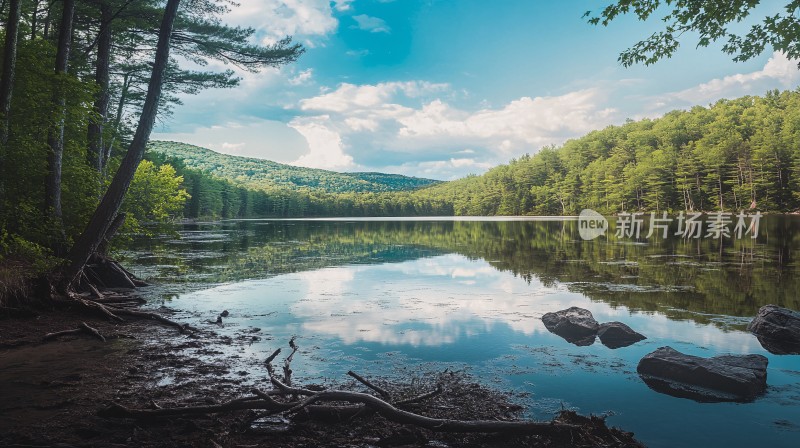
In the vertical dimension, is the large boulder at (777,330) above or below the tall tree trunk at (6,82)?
below

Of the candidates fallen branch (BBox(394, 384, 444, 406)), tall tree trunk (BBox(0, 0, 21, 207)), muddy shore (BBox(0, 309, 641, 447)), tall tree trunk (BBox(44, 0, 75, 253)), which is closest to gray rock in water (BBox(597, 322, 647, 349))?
muddy shore (BBox(0, 309, 641, 447))

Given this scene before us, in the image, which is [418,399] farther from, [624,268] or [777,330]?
[624,268]

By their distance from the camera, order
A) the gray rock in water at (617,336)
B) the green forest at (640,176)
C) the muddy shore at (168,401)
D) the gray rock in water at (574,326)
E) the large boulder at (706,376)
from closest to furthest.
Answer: the muddy shore at (168,401) < the large boulder at (706,376) < the gray rock in water at (617,336) < the gray rock in water at (574,326) < the green forest at (640,176)

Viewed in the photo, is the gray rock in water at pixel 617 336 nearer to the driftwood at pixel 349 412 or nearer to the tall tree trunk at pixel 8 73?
the driftwood at pixel 349 412

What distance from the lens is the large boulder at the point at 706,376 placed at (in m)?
7.70

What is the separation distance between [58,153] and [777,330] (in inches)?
821

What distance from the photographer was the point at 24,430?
5.29 m

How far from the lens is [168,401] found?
21.1 ft

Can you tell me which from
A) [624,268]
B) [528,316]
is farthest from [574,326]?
[624,268]

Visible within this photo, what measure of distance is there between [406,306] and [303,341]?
205 inches

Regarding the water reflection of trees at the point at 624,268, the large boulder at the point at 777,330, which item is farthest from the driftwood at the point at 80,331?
the large boulder at the point at 777,330

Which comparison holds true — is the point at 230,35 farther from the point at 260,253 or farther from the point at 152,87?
the point at 260,253

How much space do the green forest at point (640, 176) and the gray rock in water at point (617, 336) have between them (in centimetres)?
6606

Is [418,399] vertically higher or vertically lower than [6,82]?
lower
